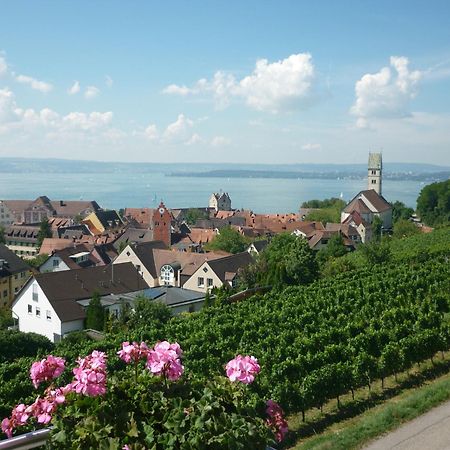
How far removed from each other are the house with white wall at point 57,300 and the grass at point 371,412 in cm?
2066

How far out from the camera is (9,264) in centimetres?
4400

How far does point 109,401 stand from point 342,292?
23.8m

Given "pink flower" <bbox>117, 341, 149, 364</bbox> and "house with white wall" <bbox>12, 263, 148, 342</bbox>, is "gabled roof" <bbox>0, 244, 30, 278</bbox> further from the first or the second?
"pink flower" <bbox>117, 341, 149, 364</bbox>

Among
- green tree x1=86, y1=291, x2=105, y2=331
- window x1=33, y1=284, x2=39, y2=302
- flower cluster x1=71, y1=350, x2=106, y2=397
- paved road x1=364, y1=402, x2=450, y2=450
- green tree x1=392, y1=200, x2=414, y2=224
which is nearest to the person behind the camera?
flower cluster x1=71, y1=350, x2=106, y2=397

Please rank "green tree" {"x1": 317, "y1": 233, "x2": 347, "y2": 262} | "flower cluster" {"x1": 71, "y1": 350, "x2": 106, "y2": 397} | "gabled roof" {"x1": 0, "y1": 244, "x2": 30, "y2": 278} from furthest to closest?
"green tree" {"x1": 317, "y1": 233, "x2": 347, "y2": 262}, "gabled roof" {"x1": 0, "y1": 244, "x2": 30, "y2": 278}, "flower cluster" {"x1": 71, "y1": 350, "x2": 106, "y2": 397}

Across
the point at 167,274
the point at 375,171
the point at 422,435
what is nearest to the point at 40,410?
the point at 422,435

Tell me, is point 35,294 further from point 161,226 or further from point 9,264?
point 161,226

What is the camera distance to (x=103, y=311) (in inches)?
1176

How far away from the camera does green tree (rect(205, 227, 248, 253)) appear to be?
192 feet

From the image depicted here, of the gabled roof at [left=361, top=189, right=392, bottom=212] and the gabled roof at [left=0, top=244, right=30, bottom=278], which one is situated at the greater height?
the gabled roof at [left=361, top=189, right=392, bottom=212]

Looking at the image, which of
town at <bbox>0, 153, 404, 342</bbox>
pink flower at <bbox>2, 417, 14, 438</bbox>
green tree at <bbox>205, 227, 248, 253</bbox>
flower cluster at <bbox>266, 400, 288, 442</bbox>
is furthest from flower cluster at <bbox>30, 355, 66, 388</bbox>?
green tree at <bbox>205, 227, 248, 253</bbox>

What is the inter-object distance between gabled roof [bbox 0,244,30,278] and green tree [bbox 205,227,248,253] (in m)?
20.5

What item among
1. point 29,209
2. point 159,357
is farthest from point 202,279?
point 29,209

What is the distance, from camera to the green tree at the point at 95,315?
96.2 ft
